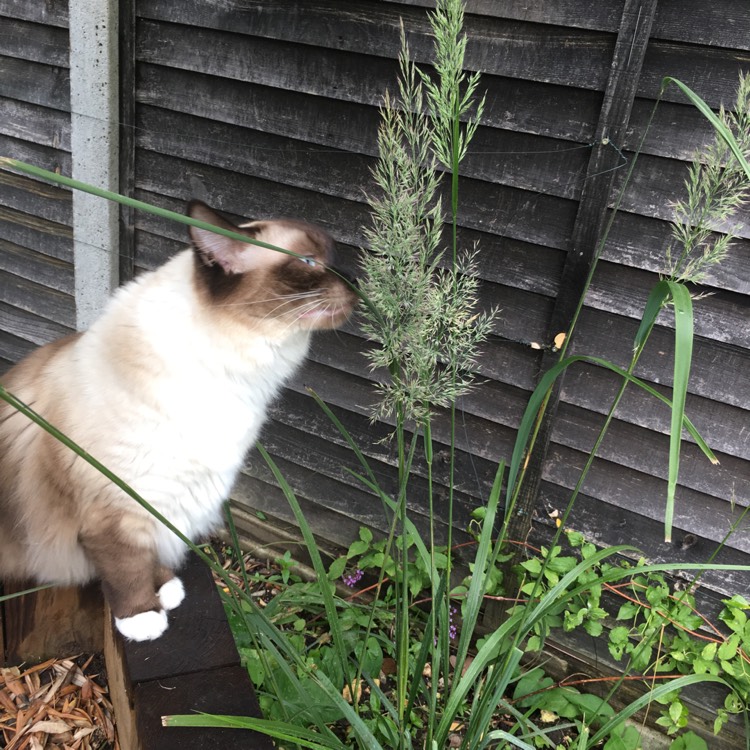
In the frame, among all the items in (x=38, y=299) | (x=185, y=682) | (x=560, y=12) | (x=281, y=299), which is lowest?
(x=185, y=682)

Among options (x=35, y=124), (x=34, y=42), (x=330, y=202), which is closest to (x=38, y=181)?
(x=35, y=124)

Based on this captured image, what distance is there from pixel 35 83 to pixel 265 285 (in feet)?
6.81

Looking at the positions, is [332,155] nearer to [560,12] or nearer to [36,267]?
[560,12]

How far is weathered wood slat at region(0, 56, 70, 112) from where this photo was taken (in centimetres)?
268

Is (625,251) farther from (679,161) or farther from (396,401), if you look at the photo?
(396,401)

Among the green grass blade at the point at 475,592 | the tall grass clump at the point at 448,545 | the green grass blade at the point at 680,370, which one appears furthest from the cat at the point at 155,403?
the green grass blade at the point at 680,370

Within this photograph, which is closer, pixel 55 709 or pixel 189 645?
pixel 189 645

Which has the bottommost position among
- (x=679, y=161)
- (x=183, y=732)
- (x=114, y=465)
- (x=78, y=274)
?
(x=183, y=732)

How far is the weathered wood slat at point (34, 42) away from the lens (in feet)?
8.58

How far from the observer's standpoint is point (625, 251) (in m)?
1.95

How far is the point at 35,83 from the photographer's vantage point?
2.74 meters

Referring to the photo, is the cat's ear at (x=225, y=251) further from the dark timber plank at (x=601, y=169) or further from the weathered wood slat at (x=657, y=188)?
the weathered wood slat at (x=657, y=188)

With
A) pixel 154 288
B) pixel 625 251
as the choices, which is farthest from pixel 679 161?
pixel 154 288

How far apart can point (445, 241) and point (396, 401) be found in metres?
1.16
